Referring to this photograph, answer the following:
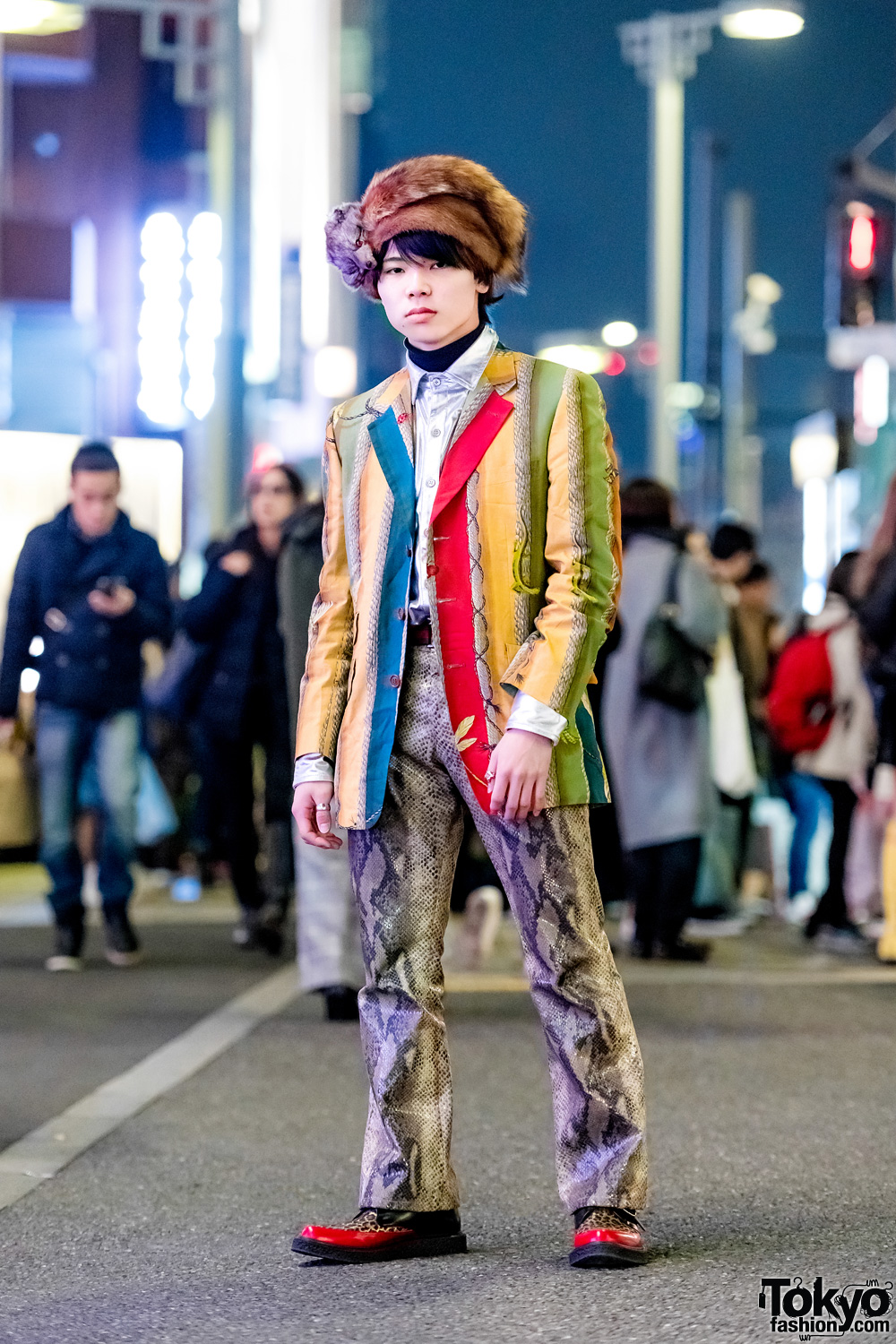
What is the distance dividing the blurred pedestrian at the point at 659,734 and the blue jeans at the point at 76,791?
206cm

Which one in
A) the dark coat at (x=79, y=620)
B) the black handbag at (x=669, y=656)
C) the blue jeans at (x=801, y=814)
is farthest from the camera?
the blue jeans at (x=801, y=814)

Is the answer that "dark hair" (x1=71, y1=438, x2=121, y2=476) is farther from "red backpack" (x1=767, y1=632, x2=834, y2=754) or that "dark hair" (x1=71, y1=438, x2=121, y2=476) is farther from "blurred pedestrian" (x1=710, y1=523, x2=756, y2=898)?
"red backpack" (x1=767, y1=632, x2=834, y2=754)

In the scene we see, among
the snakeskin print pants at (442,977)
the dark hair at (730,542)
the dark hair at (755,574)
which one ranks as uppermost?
the dark hair at (730,542)

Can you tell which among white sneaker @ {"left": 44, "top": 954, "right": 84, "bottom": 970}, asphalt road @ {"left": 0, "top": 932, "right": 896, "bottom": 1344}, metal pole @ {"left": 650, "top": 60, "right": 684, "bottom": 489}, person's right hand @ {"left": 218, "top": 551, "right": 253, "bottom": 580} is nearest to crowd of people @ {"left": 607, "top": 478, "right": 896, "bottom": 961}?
person's right hand @ {"left": 218, "top": 551, "right": 253, "bottom": 580}

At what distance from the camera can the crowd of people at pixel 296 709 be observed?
866 cm

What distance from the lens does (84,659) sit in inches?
347

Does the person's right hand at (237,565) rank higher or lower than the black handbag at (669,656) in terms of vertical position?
higher

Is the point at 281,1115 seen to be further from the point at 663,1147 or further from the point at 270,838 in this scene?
the point at 270,838

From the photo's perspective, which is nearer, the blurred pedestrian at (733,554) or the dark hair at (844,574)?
the dark hair at (844,574)

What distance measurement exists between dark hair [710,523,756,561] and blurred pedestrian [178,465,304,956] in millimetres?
3182

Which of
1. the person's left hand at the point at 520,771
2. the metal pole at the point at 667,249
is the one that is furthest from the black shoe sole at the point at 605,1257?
the metal pole at the point at 667,249

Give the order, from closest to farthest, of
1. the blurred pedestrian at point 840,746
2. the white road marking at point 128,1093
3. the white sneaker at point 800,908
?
the white road marking at point 128,1093, the blurred pedestrian at point 840,746, the white sneaker at point 800,908

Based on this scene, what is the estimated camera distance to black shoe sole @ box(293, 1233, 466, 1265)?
13.3 ft

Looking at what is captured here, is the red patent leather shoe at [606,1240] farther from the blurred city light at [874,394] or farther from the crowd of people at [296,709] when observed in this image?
the blurred city light at [874,394]
